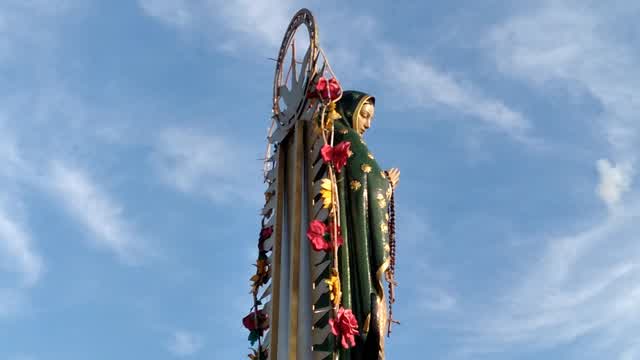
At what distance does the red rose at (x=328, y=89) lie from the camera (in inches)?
364

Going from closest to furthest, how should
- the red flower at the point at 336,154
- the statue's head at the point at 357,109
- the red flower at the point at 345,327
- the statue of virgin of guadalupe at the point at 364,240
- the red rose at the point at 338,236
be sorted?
the red flower at the point at 345,327 < the statue of virgin of guadalupe at the point at 364,240 < the red rose at the point at 338,236 < the red flower at the point at 336,154 < the statue's head at the point at 357,109

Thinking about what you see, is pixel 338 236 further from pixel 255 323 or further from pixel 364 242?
pixel 255 323

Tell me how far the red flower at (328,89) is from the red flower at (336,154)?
556 mm

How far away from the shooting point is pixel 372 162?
9.70 metres

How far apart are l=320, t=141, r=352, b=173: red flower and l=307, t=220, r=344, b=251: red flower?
2.05 ft

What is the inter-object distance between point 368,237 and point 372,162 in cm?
95

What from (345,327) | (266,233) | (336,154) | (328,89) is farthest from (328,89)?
(345,327)

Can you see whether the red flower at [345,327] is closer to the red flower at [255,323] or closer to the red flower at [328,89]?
the red flower at [255,323]

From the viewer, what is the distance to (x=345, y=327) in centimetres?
816

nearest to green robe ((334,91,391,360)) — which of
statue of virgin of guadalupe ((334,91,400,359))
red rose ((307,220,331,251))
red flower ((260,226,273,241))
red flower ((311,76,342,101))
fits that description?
statue of virgin of guadalupe ((334,91,400,359))

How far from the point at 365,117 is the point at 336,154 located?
1.57m

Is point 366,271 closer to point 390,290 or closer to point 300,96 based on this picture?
point 390,290

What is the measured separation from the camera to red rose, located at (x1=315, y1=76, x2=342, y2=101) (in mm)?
9242

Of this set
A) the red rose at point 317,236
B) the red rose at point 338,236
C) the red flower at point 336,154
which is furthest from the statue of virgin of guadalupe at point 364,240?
the red flower at point 336,154
